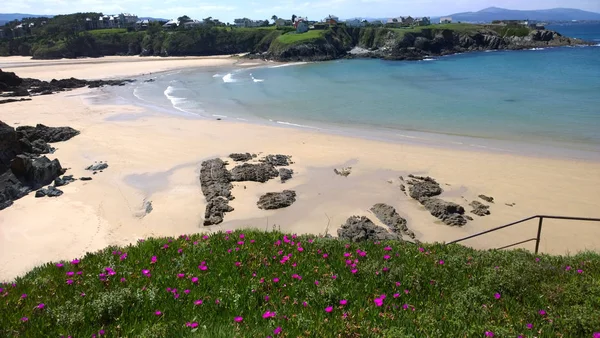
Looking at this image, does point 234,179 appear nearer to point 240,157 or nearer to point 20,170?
point 240,157

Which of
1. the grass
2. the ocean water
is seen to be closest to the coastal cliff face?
the grass

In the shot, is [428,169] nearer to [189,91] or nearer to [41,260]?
[41,260]

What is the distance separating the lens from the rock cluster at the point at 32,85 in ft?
142

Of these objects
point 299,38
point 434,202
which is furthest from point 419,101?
point 299,38

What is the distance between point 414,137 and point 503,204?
425 inches

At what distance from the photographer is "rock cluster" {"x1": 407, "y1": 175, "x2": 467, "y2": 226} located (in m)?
13.4

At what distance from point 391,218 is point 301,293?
8.60 m

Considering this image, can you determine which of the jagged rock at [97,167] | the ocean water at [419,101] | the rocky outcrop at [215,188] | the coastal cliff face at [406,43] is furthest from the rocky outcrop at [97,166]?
the coastal cliff face at [406,43]

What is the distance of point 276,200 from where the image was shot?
49.6ft

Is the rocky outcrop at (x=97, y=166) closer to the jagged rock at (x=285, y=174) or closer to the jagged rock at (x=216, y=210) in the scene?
the jagged rock at (x=216, y=210)

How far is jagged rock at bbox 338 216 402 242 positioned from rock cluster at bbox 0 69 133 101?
44.4 m

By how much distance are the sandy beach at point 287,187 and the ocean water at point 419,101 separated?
4419 millimetres

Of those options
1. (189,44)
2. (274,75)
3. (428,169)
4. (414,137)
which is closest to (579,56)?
(274,75)

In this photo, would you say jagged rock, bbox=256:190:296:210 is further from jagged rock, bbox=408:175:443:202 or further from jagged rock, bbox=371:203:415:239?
jagged rock, bbox=408:175:443:202
